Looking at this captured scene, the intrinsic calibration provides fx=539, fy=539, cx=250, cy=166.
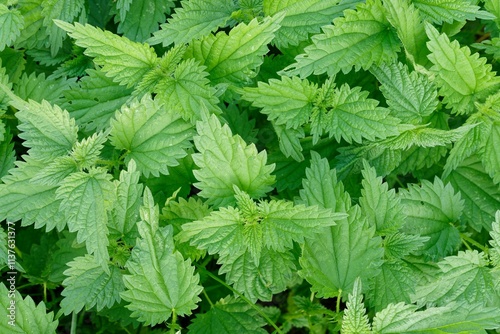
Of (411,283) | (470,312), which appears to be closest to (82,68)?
(411,283)

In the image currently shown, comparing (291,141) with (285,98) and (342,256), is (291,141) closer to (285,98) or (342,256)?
(285,98)

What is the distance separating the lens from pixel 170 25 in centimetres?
262

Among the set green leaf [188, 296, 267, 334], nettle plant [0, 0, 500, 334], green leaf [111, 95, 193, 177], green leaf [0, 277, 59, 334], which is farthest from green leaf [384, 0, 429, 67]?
green leaf [0, 277, 59, 334]

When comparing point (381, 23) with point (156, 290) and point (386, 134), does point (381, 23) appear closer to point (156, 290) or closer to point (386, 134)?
point (386, 134)

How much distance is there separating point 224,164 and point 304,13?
2.88 ft

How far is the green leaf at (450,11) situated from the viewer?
2.52m

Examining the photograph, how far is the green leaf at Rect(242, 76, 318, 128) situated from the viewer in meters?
2.55

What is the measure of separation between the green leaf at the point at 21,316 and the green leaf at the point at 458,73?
6.97 feet

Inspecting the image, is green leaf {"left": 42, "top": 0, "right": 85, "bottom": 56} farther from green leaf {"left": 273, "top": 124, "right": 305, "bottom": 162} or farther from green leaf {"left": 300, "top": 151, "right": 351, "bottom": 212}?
green leaf {"left": 300, "top": 151, "right": 351, "bottom": 212}

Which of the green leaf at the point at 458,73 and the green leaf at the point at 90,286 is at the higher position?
the green leaf at the point at 458,73

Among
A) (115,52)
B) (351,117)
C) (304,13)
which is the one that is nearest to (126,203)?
(115,52)

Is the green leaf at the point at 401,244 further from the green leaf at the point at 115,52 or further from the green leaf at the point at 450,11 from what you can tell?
the green leaf at the point at 115,52

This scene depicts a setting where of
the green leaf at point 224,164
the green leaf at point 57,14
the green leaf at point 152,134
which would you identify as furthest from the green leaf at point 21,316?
the green leaf at point 57,14

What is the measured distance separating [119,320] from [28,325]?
0.77 meters
